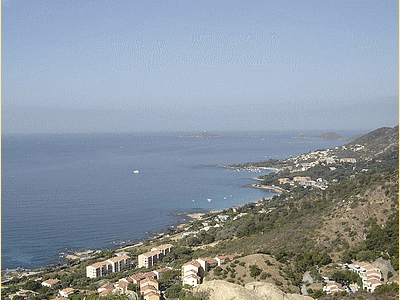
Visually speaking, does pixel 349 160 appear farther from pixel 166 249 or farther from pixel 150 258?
pixel 150 258

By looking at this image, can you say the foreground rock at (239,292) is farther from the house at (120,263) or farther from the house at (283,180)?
the house at (283,180)

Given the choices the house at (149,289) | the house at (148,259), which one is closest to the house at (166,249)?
the house at (148,259)

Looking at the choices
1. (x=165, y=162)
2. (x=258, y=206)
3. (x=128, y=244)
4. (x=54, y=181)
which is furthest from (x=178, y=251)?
(x=165, y=162)

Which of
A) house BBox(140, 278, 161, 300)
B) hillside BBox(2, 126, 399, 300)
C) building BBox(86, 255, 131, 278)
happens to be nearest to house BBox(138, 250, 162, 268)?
hillside BBox(2, 126, 399, 300)

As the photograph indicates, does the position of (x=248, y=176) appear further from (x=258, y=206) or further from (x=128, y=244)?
(x=128, y=244)

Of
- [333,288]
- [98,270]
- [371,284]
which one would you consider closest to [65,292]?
[98,270]

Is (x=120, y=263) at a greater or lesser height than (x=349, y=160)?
lesser

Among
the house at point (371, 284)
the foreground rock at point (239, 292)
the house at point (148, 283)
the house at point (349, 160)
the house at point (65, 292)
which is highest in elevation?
the foreground rock at point (239, 292)

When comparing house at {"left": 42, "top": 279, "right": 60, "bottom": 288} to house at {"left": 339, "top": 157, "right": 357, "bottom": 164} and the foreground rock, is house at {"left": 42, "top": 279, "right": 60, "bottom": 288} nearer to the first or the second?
the foreground rock

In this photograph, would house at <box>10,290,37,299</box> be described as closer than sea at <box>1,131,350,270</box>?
Yes
